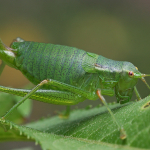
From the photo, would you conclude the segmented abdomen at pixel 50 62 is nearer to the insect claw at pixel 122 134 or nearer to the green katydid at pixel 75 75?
the green katydid at pixel 75 75

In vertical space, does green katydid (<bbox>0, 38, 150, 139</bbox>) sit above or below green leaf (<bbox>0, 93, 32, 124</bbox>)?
above

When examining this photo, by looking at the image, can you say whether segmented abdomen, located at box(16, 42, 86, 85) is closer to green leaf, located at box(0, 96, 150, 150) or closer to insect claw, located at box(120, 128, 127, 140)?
green leaf, located at box(0, 96, 150, 150)

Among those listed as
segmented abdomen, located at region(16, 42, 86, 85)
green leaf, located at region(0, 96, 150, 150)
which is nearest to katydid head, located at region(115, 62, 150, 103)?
segmented abdomen, located at region(16, 42, 86, 85)

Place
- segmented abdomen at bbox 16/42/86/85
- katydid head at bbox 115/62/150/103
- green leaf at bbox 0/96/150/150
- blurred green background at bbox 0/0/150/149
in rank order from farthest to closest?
blurred green background at bbox 0/0/150/149 < segmented abdomen at bbox 16/42/86/85 < katydid head at bbox 115/62/150/103 < green leaf at bbox 0/96/150/150

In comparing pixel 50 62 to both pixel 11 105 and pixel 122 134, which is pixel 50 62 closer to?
pixel 11 105

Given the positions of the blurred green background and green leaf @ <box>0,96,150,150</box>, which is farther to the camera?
the blurred green background

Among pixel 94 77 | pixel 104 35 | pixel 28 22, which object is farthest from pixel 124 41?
pixel 94 77

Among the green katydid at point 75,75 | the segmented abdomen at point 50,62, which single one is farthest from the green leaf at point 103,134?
the segmented abdomen at point 50,62

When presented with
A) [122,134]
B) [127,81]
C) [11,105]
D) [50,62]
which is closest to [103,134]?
[122,134]
